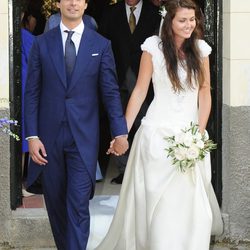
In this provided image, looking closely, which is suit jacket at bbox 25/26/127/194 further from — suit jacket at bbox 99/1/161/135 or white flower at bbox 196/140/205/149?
suit jacket at bbox 99/1/161/135

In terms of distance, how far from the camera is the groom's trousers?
17.6 ft

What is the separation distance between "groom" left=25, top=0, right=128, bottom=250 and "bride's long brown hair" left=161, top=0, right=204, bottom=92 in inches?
18.6

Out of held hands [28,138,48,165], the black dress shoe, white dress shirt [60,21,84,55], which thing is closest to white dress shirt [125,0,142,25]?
the black dress shoe

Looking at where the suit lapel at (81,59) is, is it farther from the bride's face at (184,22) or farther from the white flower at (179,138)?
the white flower at (179,138)

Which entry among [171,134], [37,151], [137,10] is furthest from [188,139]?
[137,10]

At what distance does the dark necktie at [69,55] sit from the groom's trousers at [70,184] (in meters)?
0.36

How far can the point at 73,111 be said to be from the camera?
209 inches

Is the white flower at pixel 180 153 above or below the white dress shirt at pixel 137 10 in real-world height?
below

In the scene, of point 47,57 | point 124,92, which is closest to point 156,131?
point 47,57

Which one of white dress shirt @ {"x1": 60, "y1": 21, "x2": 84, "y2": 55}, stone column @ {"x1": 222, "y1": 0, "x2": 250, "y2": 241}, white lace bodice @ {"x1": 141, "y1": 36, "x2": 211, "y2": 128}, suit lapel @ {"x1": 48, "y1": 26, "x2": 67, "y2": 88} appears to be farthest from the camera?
stone column @ {"x1": 222, "y1": 0, "x2": 250, "y2": 241}

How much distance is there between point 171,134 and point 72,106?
77 centimetres

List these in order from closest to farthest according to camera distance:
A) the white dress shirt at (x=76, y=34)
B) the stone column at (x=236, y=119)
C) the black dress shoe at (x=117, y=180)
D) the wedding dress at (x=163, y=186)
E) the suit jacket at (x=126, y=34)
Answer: the white dress shirt at (x=76, y=34), the wedding dress at (x=163, y=186), the stone column at (x=236, y=119), the suit jacket at (x=126, y=34), the black dress shoe at (x=117, y=180)

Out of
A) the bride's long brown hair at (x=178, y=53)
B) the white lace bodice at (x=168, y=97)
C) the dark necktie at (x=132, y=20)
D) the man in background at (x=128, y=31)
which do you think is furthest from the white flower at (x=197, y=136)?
the dark necktie at (x=132, y=20)

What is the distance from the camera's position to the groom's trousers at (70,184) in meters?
5.35
